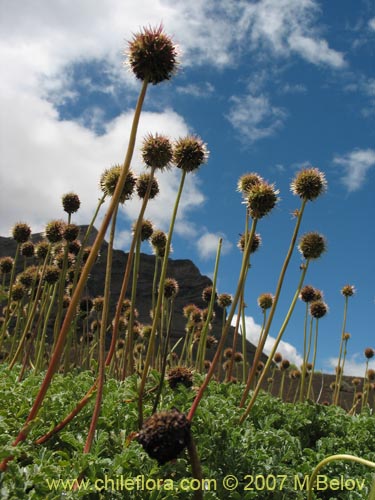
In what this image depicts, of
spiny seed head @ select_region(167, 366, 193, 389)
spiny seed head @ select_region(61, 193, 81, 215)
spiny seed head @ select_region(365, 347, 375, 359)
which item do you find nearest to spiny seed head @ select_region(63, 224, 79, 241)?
spiny seed head @ select_region(61, 193, 81, 215)

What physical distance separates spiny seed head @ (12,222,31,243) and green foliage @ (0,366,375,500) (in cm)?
332

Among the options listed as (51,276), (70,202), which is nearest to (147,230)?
(70,202)

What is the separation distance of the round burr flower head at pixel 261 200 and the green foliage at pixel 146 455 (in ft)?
5.46

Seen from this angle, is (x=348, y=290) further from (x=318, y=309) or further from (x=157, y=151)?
(x=157, y=151)

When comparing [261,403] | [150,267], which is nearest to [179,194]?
[261,403]

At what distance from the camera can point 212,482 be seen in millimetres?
3316

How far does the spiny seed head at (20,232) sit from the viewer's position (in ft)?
27.7

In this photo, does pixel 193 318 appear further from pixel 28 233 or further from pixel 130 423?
pixel 130 423

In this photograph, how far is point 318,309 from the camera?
8.96m

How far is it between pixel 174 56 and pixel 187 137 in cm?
135

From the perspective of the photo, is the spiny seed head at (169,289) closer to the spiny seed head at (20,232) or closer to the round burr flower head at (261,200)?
the spiny seed head at (20,232)

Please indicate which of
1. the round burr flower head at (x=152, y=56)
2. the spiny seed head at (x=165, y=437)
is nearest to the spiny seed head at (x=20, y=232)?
the round burr flower head at (x=152, y=56)

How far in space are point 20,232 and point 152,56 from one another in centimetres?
591

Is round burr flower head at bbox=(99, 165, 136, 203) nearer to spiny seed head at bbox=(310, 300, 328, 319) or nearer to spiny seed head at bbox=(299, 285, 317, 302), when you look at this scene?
spiny seed head at bbox=(299, 285, 317, 302)
